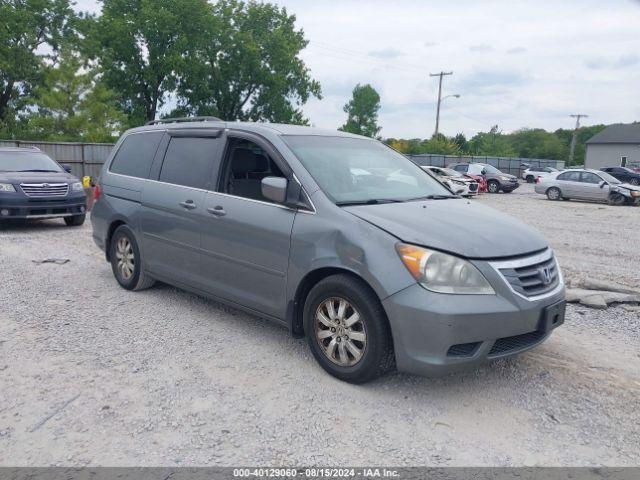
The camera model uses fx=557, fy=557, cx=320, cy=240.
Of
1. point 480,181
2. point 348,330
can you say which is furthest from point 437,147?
point 348,330

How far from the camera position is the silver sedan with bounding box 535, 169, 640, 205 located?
2225 cm

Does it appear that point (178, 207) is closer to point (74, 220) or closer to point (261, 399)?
point (261, 399)

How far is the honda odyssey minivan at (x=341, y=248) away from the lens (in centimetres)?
349

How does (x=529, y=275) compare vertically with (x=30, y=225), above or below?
above

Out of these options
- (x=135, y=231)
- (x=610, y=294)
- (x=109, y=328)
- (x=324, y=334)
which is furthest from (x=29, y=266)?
(x=610, y=294)

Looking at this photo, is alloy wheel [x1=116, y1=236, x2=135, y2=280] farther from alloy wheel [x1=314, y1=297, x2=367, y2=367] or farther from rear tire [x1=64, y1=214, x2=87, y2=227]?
rear tire [x1=64, y1=214, x2=87, y2=227]

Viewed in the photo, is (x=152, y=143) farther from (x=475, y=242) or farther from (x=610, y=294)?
(x=610, y=294)

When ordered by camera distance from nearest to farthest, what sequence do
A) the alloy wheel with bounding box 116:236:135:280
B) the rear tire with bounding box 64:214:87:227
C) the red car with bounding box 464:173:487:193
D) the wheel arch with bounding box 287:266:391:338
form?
the wheel arch with bounding box 287:266:391:338 → the alloy wheel with bounding box 116:236:135:280 → the rear tire with bounding box 64:214:87:227 → the red car with bounding box 464:173:487:193

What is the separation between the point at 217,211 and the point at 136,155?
186 centimetres

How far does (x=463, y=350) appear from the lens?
3494mm

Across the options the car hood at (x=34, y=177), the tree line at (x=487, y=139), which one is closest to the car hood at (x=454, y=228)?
the car hood at (x=34, y=177)

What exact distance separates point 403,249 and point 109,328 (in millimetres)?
2832

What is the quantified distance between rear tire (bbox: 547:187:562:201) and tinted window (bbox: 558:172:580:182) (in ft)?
1.79

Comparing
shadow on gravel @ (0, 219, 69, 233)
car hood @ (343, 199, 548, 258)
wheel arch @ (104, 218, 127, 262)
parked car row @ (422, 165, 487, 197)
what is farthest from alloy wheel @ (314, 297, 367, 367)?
parked car row @ (422, 165, 487, 197)
